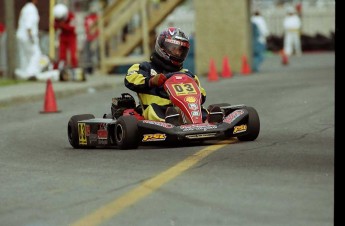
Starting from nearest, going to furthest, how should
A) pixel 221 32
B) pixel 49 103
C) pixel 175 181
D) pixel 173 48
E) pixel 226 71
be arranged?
pixel 175 181 → pixel 173 48 → pixel 49 103 → pixel 226 71 → pixel 221 32

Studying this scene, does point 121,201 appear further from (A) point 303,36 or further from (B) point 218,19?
(A) point 303,36

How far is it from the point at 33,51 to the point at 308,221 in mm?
23854

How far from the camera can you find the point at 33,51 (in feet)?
103

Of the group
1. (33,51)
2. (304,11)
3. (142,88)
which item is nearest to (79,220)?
(142,88)

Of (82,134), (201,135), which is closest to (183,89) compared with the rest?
(201,135)

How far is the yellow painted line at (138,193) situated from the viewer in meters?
8.22

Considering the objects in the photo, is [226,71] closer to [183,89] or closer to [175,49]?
[175,49]

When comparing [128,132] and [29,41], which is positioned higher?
[29,41]

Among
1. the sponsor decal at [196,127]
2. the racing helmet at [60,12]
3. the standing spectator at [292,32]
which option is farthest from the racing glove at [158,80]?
the standing spectator at [292,32]

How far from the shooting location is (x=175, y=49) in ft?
45.0

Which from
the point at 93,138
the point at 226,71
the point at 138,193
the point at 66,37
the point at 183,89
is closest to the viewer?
the point at 138,193

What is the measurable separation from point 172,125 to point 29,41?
1895cm

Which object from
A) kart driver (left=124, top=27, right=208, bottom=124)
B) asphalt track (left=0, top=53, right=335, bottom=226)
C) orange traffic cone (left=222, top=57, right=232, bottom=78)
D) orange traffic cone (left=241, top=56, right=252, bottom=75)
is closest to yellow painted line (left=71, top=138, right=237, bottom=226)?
asphalt track (left=0, top=53, right=335, bottom=226)

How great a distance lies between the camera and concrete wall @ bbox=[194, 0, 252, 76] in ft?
115
